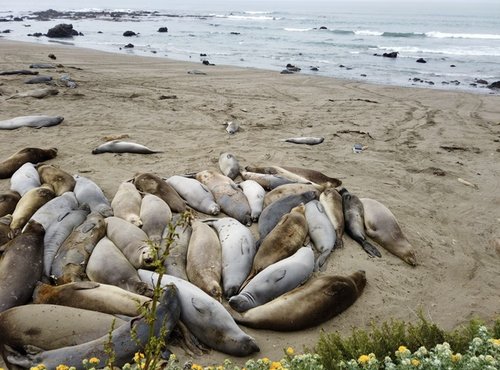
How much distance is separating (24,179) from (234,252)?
11.4 ft

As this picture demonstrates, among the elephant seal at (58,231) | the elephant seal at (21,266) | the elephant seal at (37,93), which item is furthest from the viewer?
the elephant seal at (37,93)

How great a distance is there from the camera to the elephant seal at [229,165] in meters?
7.35

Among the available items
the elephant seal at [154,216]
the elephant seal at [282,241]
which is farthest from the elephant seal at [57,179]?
the elephant seal at [282,241]

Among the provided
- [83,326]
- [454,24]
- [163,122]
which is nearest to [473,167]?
[163,122]

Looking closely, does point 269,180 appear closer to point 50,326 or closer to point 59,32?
point 50,326

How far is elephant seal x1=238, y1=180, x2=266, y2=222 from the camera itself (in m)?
6.12

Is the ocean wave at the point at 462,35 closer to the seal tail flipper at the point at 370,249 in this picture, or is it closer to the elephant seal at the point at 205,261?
the seal tail flipper at the point at 370,249

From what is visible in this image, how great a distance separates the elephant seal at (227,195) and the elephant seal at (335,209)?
3.45 feet

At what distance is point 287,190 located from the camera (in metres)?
6.51

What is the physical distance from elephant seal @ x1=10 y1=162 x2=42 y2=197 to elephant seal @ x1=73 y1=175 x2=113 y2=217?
0.64 metres

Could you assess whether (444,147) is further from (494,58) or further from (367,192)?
(494,58)

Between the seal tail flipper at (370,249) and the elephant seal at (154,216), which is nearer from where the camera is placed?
the elephant seal at (154,216)

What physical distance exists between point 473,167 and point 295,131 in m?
3.55

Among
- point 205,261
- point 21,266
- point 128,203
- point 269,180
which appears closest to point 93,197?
point 128,203
